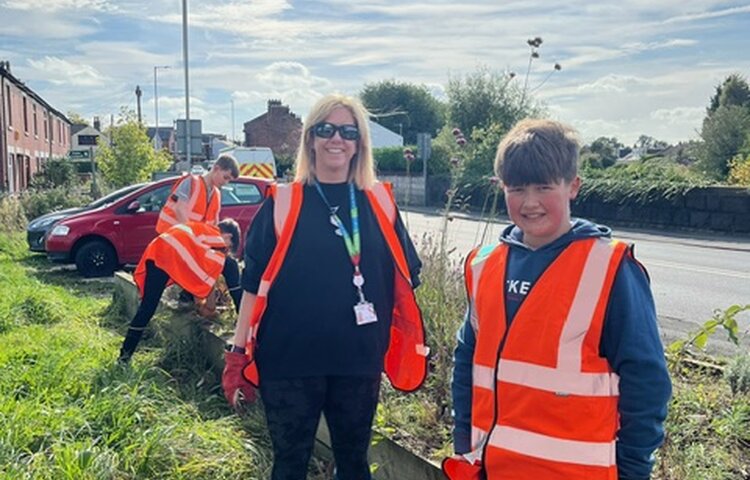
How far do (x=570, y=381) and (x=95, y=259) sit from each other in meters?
10.3

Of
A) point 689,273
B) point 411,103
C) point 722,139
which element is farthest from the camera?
point 411,103

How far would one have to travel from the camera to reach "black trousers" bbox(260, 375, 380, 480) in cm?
273

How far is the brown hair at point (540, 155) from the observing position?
1.93 m

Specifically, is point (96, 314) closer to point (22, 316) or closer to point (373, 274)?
point (22, 316)

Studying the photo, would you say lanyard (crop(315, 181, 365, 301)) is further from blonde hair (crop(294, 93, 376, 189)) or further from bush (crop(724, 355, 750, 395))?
bush (crop(724, 355, 750, 395))

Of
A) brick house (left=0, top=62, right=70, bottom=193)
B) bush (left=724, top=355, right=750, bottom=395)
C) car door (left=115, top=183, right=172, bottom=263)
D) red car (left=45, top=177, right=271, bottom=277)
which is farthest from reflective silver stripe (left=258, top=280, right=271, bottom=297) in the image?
brick house (left=0, top=62, right=70, bottom=193)

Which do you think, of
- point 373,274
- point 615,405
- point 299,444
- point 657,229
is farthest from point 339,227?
point 657,229

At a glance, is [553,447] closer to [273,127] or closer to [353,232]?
[353,232]

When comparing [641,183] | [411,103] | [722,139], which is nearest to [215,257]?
[641,183]

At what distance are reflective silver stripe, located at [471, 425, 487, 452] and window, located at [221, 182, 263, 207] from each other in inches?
374

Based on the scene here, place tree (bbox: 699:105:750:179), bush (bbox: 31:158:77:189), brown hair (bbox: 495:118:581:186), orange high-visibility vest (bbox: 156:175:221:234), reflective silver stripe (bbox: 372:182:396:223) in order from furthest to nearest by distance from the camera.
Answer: bush (bbox: 31:158:77:189)
tree (bbox: 699:105:750:179)
orange high-visibility vest (bbox: 156:175:221:234)
reflective silver stripe (bbox: 372:182:396:223)
brown hair (bbox: 495:118:581:186)

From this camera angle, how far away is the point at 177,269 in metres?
5.43

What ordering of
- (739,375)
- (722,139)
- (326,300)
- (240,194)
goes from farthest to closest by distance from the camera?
(722,139), (240,194), (739,375), (326,300)

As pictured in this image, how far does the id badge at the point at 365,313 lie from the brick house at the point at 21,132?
→ 94.8 ft
